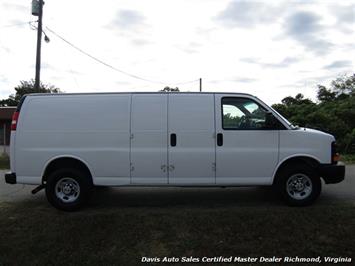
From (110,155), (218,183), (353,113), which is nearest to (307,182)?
(218,183)

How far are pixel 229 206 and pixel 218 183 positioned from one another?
0.52 m

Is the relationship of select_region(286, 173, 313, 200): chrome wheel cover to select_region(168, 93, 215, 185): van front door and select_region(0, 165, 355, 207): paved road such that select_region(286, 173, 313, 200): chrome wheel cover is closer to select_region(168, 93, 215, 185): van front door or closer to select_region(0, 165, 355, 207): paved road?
select_region(0, 165, 355, 207): paved road

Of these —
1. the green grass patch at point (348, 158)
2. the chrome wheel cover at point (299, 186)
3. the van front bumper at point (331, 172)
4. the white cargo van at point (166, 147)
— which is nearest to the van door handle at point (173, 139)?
the white cargo van at point (166, 147)

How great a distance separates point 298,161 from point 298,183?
396 millimetres

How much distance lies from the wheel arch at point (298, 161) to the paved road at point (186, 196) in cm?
73

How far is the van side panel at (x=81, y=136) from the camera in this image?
6320mm

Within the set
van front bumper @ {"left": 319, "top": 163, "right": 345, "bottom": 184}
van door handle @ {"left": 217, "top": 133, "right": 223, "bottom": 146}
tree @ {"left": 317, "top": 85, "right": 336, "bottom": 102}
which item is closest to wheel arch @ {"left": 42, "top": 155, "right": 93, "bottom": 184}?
van door handle @ {"left": 217, "top": 133, "right": 223, "bottom": 146}

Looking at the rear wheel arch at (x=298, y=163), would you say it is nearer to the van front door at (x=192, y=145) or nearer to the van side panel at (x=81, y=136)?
the van front door at (x=192, y=145)

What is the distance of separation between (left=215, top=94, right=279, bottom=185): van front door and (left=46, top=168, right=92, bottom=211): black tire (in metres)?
2.43

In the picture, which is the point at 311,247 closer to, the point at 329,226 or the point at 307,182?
the point at 329,226

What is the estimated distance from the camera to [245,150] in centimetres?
625

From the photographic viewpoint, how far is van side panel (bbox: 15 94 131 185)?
632 cm

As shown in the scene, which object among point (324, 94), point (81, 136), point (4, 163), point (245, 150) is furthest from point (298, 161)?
point (324, 94)

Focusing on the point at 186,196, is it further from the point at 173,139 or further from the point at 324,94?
the point at 324,94
